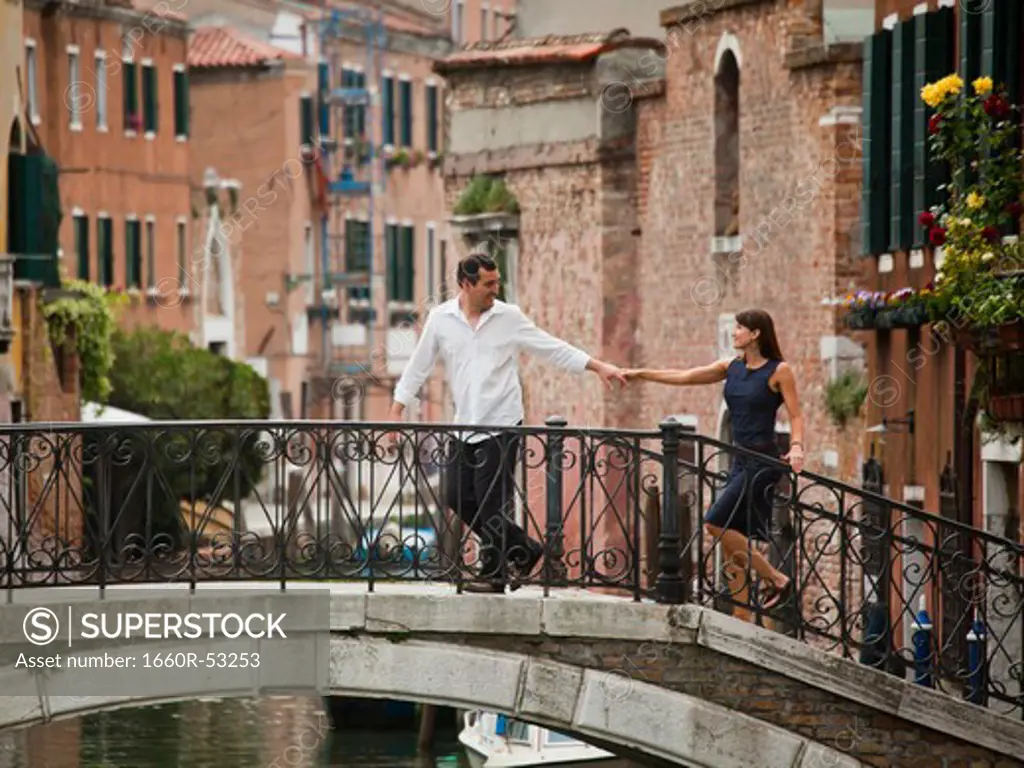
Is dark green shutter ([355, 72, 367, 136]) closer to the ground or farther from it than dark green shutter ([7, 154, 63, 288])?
farther from it

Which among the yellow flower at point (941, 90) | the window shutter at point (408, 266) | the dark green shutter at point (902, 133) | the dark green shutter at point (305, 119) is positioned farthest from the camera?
the window shutter at point (408, 266)

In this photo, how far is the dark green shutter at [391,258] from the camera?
6378 centimetres

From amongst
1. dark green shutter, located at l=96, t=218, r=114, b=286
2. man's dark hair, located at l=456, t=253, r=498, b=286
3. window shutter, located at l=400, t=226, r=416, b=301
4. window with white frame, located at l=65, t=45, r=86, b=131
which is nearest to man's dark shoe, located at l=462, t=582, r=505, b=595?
man's dark hair, located at l=456, t=253, r=498, b=286

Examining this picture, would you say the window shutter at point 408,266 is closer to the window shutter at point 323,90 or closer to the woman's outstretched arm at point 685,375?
the window shutter at point 323,90

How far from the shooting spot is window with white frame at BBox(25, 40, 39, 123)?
146 feet

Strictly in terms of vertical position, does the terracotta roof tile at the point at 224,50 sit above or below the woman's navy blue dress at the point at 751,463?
above

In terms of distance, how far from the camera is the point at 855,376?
27266 millimetres

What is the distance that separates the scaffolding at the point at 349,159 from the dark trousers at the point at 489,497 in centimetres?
4529

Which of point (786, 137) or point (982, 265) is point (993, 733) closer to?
point (982, 265)

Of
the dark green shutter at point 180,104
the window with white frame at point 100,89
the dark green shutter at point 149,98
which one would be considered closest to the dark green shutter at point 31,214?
the window with white frame at point 100,89

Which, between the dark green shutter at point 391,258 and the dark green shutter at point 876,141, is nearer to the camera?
the dark green shutter at point 876,141

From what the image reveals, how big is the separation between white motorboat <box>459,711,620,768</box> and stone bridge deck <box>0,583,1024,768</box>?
43.4ft

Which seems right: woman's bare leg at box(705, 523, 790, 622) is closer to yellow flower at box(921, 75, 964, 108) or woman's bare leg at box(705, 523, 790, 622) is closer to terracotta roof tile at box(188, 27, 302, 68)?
yellow flower at box(921, 75, 964, 108)

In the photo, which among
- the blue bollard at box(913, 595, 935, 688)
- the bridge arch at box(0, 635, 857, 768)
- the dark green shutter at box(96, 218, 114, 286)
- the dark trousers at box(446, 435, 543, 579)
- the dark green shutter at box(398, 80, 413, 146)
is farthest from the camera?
the dark green shutter at box(398, 80, 413, 146)
